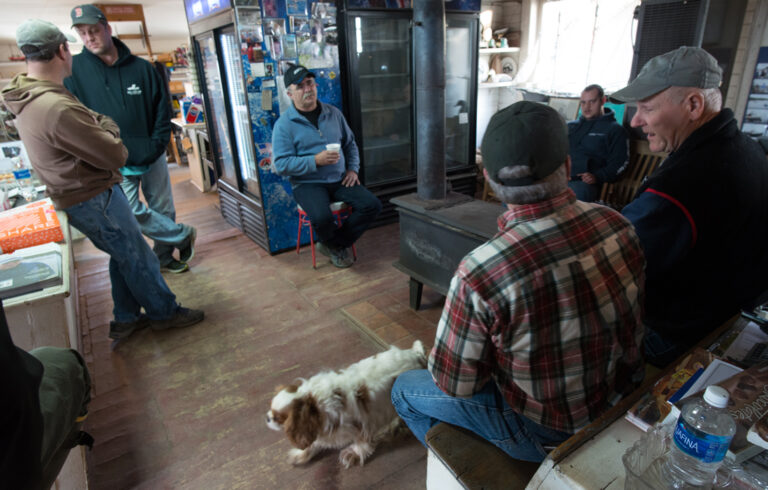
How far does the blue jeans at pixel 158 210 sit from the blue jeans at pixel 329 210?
1048mm

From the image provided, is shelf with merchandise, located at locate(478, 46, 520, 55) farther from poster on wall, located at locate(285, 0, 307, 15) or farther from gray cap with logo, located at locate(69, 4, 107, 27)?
gray cap with logo, located at locate(69, 4, 107, 27)

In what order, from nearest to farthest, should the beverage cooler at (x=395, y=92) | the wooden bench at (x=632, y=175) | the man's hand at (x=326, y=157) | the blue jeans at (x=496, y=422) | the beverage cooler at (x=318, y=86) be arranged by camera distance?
the blue jeans at (x=496, y=422)
the man's hand at (x=326, y=157)
the beverage cooler at (x=318, y=86)
the wooden bench at (x=632, y=175)
the beverage cooler at (x=395, y=92)

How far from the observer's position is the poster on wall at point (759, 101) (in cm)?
362

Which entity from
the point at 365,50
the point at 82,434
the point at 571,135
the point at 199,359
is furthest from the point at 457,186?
the point at 82,434

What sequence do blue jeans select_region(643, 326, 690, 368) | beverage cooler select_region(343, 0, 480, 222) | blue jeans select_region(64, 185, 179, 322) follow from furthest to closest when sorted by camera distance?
beverage cooler select_region(343, 0, 480, 222) < blue jeans select_region(64, 185, 179, 322) < blue jeans select_region(643, 326, 690, 368)

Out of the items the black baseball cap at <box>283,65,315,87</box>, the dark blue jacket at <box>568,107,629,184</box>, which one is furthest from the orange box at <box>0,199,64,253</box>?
the dark blue jacket at <box>568,107,629,184</box>

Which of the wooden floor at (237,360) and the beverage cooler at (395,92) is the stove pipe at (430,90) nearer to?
the wooden floor at (237,360)

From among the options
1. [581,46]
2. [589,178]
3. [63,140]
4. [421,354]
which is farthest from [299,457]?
[581,46]

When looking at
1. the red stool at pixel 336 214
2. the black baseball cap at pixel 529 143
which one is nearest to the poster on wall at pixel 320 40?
the red stool at pixel 336 214

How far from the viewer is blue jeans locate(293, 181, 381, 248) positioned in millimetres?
3510

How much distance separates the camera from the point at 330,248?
375 cm

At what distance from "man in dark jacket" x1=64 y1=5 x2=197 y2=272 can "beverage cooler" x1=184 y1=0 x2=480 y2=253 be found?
687 millimetres

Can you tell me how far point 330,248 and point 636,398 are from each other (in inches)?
113

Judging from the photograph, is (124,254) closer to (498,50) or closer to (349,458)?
(349,458)
